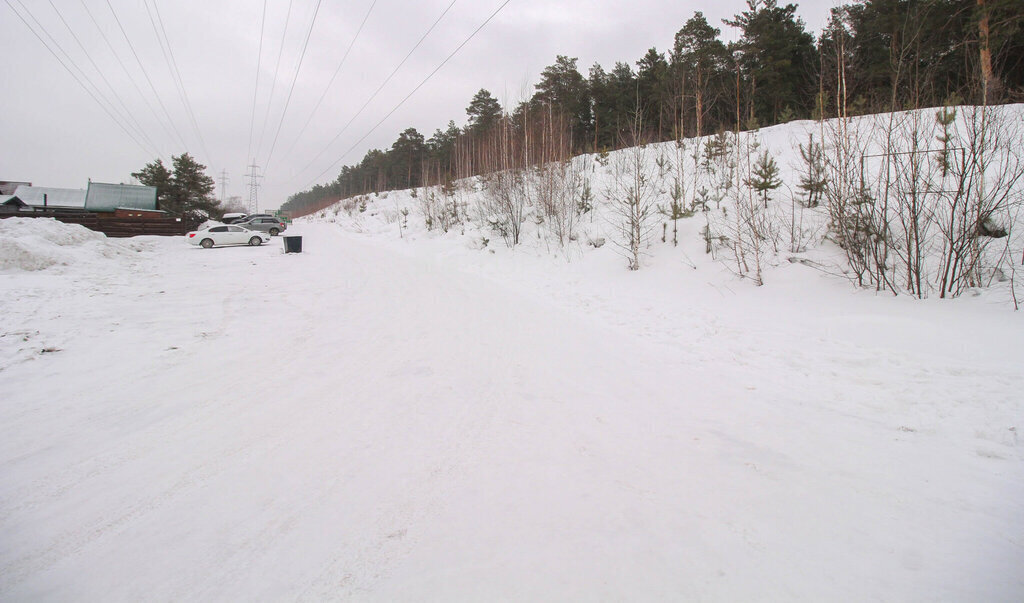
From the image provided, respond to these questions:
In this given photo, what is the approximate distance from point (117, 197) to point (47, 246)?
22.3m

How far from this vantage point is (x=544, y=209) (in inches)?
590

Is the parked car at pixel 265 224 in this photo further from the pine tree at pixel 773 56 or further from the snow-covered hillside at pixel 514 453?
the pine tree at pixel 773 56

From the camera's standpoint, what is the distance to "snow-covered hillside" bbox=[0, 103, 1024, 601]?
189 cm

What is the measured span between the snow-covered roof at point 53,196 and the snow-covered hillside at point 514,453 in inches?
1577

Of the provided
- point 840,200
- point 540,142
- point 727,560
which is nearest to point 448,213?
point 540,142

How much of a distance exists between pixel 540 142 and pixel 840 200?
11290 mm

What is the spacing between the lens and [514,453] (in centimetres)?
288

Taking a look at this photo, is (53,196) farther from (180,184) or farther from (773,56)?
(773,56)

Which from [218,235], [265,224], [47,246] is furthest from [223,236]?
[265,224]

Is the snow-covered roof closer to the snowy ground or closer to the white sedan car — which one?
the white sedan car

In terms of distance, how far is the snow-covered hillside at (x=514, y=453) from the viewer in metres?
1.89

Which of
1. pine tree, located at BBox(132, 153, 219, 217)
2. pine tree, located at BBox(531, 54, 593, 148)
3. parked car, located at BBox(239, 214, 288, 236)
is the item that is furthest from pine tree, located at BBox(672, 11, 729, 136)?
pine tree, located at BBox(132, 153, 219, 217)

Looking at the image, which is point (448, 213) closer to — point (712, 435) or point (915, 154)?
point (915, 154)

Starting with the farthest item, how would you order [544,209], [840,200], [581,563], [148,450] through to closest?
[544,209]
[840,200]
[148,450]
[581,563]
